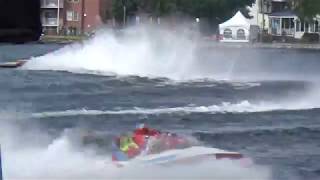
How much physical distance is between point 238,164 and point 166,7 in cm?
9226

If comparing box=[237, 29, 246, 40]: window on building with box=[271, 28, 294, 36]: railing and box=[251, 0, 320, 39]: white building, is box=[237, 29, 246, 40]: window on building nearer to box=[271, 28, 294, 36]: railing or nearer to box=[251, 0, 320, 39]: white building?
box=[251, 0, 320, 39]: white building

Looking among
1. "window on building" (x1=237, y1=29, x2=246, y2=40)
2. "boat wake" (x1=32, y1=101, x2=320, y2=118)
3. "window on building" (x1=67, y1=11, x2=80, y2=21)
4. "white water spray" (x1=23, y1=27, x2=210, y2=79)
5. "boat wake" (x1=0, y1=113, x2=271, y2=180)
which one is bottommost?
"boat wake" (x1=32, y1=101, x2=320, y2=118)

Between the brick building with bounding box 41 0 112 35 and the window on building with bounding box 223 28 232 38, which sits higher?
the brick building with bounding box 41 0 112 35

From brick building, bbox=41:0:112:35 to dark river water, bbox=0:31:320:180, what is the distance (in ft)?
152

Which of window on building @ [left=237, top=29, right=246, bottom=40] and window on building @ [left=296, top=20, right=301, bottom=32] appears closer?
window on building @ [left=237, top=29, right=246, bottom=40]

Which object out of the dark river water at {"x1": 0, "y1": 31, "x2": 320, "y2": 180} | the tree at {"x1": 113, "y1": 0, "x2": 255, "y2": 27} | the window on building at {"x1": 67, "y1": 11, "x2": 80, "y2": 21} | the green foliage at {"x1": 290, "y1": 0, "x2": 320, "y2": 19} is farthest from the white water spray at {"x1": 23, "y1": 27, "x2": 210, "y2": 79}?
the window on building at {"x1": 67, "y1": 11, "x2": 80, "y2": 21}

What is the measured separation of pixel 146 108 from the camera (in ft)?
103

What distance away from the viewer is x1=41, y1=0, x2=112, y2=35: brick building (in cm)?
11194

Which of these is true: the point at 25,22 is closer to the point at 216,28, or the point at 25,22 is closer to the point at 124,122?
the point at 124,122

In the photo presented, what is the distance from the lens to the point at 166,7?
10612cm

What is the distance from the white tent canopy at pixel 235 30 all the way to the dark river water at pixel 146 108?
111 feet

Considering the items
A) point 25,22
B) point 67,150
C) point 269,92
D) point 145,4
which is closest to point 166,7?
point 145,4

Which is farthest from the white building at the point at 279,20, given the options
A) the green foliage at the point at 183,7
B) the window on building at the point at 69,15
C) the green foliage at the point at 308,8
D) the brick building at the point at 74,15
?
the window on building at the point at 69,15

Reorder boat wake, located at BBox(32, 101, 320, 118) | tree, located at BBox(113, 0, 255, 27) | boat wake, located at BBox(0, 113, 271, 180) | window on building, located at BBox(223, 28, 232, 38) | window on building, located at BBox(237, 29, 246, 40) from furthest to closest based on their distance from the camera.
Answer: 1. tree, located at BBox(113, 0, 255, 27)
2. window on building, located at BBox(237, 29, 246, 40)
3. window on building, located at BBox(223, 28, 232, 38)
4. boat wake, located at BBox(32, 101, 320, 118)
5. boat wake, located at BBox(0, 113, 271, 180)
